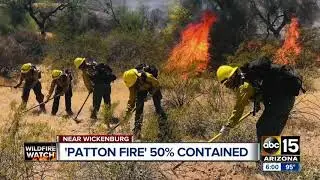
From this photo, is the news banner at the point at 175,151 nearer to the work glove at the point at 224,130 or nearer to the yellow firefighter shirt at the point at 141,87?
the work glove at the point at 224,130

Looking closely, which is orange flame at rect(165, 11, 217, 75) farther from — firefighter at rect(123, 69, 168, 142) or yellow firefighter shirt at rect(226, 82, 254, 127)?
yellow firefighter shirt at rect(226, 82, 254, 127)

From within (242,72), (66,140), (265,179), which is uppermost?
(242,72)

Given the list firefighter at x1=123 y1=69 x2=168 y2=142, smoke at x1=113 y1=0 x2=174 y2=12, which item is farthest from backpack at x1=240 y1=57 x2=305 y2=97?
smoke at x1=113 y1=0 x2=174 y2=12

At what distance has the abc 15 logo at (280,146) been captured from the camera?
655 centimetres

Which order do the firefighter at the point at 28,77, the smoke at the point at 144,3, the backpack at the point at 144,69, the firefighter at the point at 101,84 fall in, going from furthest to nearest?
the smoke at the point at 144,3 < the firefighter at the point at 28,77 < the firefighter at the point at 101,84 < the backpack at the point at 144,69

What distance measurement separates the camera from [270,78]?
22.1ft

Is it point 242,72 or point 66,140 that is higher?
point 242,72

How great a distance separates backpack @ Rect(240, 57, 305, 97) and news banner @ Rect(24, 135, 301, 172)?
23.5 inches

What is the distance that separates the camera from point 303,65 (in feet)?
58.4

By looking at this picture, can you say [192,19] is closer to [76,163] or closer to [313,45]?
[313,45]

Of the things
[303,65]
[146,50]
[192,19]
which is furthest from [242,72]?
[192,19]

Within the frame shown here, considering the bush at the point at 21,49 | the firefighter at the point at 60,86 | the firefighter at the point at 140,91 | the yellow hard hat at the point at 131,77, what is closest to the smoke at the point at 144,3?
the bush at the point at 21,49

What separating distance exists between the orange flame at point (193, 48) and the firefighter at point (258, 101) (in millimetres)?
9931

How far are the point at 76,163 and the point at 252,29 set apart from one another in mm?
20637
